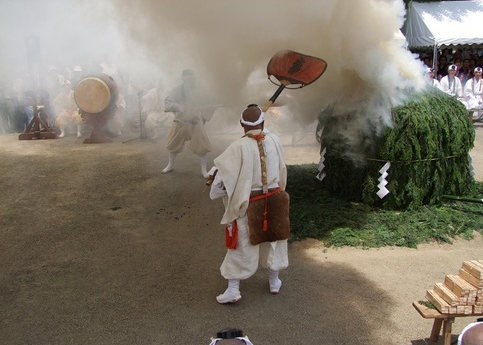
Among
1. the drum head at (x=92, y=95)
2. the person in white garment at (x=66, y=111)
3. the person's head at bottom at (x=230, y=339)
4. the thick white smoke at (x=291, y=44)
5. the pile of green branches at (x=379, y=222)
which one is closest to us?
the person's head at bottom at (x=230, y=339)

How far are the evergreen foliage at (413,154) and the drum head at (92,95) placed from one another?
580 cm

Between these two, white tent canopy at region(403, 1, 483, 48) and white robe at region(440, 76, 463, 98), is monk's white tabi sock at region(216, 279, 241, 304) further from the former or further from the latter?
white tent canopy at region(403, 1, 483, 48)

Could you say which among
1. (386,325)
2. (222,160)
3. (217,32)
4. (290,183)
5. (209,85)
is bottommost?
(386,325)

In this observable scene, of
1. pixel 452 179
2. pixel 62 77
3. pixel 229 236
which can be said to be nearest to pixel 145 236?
pixel 229 236

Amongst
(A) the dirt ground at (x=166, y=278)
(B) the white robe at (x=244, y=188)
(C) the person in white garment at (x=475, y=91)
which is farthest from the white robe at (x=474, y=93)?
(B) the white robe at (x=244, y=188)

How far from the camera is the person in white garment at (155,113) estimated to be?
1093cm

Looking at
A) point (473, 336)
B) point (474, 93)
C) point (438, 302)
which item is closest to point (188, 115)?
point (438, 302)

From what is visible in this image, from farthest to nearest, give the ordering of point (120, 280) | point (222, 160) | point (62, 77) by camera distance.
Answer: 1. point (62, 77)
2. point (120, 280)
3. point (222, 160)

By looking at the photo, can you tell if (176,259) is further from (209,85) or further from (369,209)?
(209,85)

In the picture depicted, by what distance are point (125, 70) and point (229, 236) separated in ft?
35.8

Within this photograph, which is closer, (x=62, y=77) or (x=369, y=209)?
(x=369, y=209)

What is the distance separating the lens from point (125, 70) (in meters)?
13.4

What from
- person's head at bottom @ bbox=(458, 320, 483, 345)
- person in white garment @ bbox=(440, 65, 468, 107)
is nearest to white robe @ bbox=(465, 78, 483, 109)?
person in white garment @ bbox=(440, 65, 468, 107)

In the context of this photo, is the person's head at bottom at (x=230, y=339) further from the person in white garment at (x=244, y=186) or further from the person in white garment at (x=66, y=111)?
the person in white garment at (x=66, y=111)
